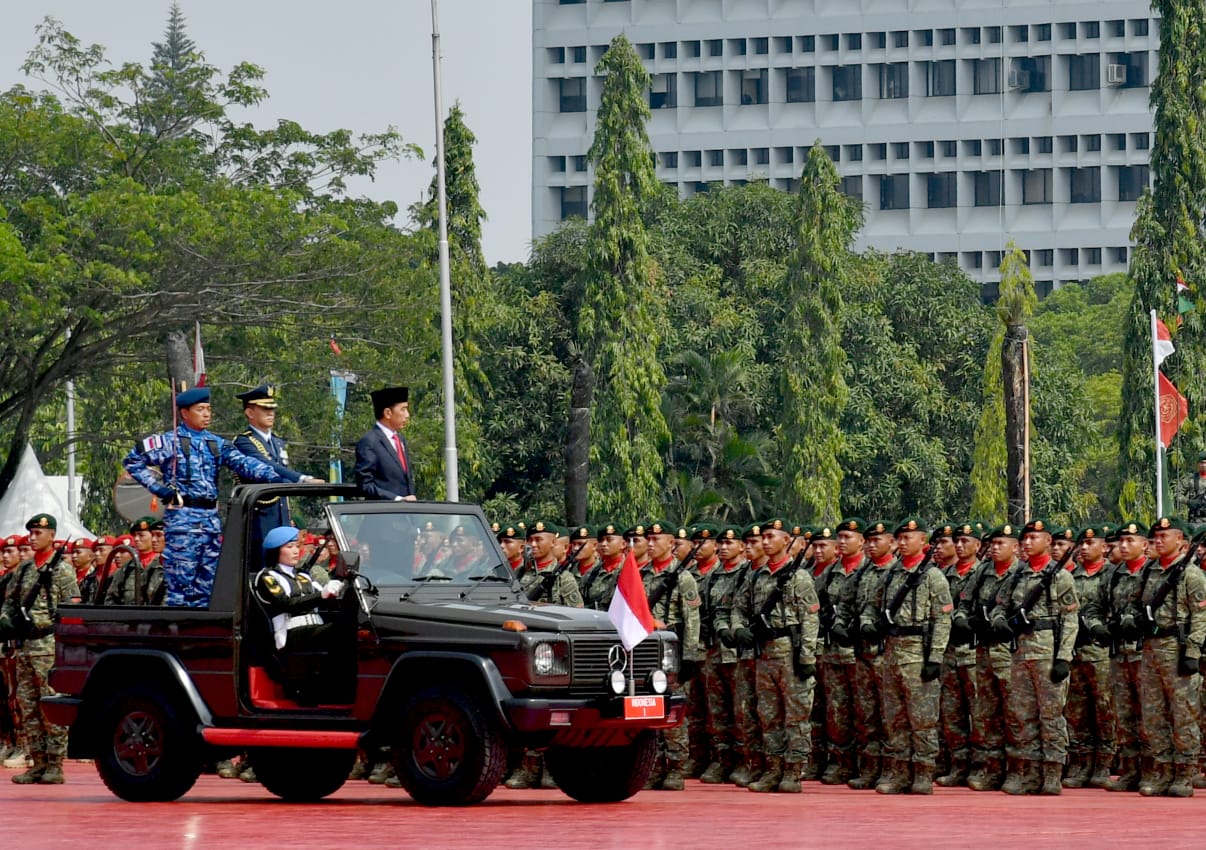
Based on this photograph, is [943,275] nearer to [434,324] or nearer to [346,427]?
[434,324]

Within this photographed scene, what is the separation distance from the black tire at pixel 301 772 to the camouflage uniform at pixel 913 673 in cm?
440

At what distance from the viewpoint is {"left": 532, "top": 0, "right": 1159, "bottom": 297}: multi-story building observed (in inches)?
4094

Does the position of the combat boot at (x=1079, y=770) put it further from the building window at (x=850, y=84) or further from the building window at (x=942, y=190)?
the building window at (x=850, y=84)

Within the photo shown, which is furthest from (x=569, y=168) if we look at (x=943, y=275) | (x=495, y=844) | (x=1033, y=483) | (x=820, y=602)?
(x=495, y=844)

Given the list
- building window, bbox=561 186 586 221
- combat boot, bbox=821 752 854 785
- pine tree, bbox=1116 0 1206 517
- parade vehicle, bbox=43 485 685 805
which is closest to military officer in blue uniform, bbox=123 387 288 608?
parade vehicle, bbox=43 485 685 805

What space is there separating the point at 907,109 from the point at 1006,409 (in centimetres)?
6182

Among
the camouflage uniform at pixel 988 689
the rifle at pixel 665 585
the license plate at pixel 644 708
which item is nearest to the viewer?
the license plate at pixel 644 708

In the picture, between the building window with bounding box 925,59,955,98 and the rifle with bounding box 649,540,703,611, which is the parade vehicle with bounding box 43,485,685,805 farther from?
the building window with bounding box 925,59,955,98

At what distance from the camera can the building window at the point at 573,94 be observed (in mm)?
109500

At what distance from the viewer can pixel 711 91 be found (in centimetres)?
10919

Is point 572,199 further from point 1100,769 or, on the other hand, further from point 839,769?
point 1100,769

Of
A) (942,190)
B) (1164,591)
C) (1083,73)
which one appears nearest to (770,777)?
(1164,591)

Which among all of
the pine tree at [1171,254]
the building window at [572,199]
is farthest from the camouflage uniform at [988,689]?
the building window at [572,199]

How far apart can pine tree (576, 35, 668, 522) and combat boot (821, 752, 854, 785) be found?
30728mm
